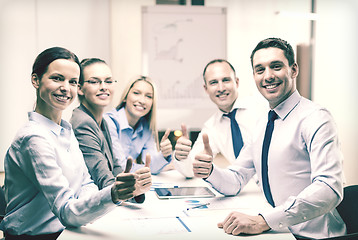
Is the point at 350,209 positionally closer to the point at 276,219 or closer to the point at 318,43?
the point at 276,219

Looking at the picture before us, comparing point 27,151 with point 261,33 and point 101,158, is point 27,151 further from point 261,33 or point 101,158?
point 261,33

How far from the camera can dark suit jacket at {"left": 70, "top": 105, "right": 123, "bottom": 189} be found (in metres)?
1.78

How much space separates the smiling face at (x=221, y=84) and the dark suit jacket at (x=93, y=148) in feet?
3.15

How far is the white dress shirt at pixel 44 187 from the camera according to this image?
1.27 m

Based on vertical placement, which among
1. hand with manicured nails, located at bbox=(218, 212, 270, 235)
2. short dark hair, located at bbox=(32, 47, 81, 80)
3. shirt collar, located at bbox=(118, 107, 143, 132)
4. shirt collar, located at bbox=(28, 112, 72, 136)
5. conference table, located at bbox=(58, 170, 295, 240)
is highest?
short dark hair, located at bbox=(32, 47, 81, 80)

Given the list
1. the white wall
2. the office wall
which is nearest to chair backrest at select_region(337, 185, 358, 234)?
the office wall

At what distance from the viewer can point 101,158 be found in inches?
72.9

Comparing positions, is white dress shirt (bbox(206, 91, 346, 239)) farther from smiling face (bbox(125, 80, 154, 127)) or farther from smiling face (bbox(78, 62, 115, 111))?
smiling face (bbox(125, 80, 154, 127))

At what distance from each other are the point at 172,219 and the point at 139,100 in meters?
1.41

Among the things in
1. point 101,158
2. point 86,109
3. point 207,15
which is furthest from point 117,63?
point 101,158

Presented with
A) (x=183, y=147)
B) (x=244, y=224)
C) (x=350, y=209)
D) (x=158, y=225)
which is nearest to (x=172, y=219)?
(x=158, y=225)

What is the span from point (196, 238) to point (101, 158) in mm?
771

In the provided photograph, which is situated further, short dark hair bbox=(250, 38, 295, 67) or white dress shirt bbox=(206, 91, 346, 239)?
short dark hair bbox=(250, 38, 295, 67)

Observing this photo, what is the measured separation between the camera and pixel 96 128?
196 centimetres
